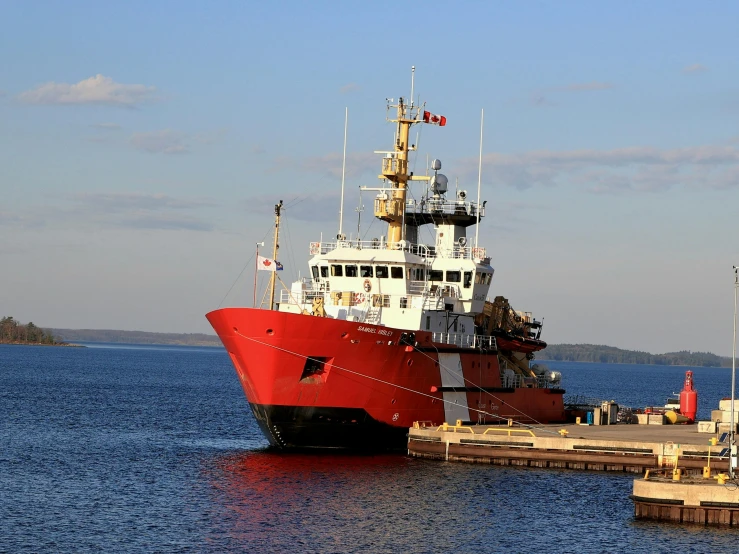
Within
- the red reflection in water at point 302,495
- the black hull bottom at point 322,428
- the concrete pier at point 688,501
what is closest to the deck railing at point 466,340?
the black hull bottom at point 322,428

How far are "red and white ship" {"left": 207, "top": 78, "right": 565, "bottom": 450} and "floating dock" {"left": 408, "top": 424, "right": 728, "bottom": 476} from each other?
6.60 feet

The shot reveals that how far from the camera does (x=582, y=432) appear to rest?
48.6m

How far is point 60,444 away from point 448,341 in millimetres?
17605

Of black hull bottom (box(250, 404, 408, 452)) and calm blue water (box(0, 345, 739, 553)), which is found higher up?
black hull bottom (box(250, 404, 408, 452))

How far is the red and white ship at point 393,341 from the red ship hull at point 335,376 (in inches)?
1.9

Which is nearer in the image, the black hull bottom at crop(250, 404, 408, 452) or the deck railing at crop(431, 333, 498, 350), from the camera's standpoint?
the black hull bottom at crop(250, 404, 408, 452)

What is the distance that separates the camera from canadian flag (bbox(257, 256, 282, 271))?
4350cm

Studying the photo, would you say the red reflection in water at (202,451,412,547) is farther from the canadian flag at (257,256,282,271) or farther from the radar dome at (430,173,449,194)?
the radar dome at (430,173,449,194)

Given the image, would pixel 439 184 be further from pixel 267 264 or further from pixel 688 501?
pixel 688 501

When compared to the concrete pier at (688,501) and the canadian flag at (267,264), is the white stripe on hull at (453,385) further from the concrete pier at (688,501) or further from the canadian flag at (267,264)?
the concrete pier at (688,501)

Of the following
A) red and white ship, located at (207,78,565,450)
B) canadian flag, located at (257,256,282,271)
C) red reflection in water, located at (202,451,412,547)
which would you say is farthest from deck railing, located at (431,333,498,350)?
canadian flag, located at (257,256,282,271)

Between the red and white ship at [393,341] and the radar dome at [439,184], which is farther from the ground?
the radar dome at [439,184]

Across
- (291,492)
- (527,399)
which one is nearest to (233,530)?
(291,492)

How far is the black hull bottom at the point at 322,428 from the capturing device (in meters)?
44.0
